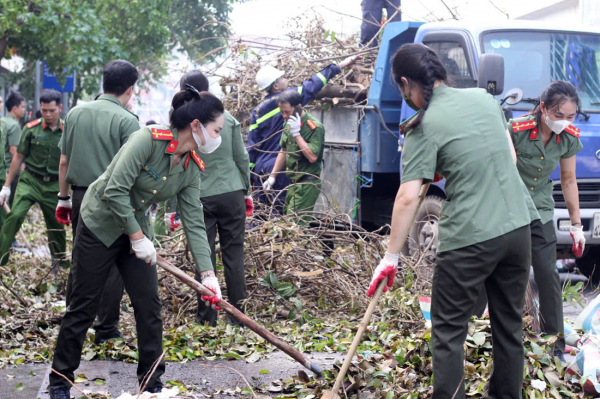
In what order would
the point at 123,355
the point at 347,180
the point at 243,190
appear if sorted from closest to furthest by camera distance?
the point at 123,355
the point at 243,190
the point at 347,180

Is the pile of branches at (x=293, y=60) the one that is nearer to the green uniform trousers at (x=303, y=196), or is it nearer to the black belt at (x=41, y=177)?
the green uniform trousers at (x=303, y=196)

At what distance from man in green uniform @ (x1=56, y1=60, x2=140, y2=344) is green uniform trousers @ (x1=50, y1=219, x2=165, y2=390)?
1245mm

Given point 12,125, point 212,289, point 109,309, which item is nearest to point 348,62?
point 109,309

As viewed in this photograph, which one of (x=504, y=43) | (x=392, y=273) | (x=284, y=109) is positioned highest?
(x=504, y=43)

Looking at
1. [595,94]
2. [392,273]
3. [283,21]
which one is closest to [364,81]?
[283,21]

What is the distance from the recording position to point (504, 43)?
6867mm

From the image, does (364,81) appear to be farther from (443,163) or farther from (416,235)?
(443,163)

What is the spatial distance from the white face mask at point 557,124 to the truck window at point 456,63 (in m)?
1.98

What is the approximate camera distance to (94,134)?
5477mm

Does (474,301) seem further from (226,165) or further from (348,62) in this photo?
(348,62)

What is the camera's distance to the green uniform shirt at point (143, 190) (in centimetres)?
384

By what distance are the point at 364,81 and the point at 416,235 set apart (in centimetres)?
209

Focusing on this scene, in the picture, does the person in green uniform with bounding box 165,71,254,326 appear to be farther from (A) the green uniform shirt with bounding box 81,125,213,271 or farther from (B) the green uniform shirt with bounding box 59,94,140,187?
(A) the green uniform shirt with bounding box 81,125,213,271


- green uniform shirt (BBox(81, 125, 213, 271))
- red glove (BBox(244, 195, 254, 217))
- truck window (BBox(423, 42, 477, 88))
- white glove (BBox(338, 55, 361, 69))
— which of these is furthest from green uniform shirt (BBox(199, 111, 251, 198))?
white glove (BBox(338, 55, 361, 69))
